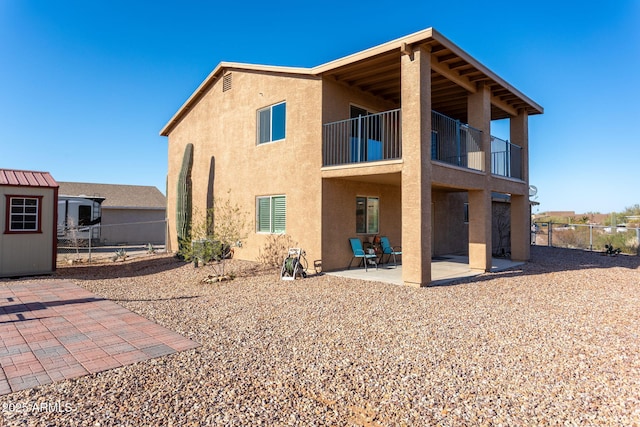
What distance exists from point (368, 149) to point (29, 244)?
10997 millimetres

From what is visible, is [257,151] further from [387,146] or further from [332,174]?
[387,146]

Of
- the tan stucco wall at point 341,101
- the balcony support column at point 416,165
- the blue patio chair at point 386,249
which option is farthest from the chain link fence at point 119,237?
the balcony support column at point 416,165

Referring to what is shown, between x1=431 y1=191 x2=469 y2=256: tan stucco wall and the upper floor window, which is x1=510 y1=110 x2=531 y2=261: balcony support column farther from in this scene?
the upper floor window

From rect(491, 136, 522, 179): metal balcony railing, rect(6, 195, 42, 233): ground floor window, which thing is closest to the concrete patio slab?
rect(491, 136, 522, 179): metal balcony railing

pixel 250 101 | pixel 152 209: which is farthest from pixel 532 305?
pixel 152 209

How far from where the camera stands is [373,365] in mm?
4156

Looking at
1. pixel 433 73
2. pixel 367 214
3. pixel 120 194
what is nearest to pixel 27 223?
pixel 367 214

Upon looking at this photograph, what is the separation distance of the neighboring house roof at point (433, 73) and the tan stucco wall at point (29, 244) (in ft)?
25.4

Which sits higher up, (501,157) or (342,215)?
(501,157)

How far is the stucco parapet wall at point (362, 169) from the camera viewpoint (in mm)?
9109

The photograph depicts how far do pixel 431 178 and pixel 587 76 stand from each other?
1227cm

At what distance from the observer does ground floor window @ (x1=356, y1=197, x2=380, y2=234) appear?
38.7 ft

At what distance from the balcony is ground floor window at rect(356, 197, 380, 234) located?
140 centimetres

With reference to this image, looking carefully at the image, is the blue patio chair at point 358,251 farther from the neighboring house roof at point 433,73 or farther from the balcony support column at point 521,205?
the balcony support column at point 521,205
